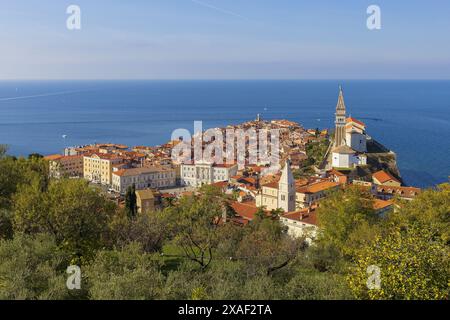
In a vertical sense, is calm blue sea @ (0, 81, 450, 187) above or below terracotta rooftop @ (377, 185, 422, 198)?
above

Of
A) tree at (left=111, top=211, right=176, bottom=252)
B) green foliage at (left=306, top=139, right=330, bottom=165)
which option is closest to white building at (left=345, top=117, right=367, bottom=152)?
green foliage at (left=306, top=139, right=330, bottom=165)

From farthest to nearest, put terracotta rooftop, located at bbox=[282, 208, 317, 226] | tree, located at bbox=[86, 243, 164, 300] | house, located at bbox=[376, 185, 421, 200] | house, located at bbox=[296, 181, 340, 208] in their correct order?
1. house, located at bbox=[376, 185, 421, 200]
2. house, located at bbox=[296, 181, 340, 208]
3. terracotta rooftop, located at bbox=[282, 208, 317, 226]
4. tree, located at bbox=[86, 243, 164, 300]

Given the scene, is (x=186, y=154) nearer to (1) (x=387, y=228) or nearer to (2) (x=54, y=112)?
(1) (x=387, y=228)

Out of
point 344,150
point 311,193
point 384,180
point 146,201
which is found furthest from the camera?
point 344,150

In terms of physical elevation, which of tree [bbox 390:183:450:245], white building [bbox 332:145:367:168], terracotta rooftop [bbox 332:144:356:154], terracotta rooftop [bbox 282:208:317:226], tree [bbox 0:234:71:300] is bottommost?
terracotta rooftop [bbox 282:208:317:226]

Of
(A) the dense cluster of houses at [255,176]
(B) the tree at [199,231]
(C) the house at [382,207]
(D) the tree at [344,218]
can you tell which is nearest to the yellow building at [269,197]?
(A) the dense cluster of houses at [255,176]

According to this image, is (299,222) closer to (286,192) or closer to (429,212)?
(286,192)

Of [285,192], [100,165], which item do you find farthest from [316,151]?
[285,192]

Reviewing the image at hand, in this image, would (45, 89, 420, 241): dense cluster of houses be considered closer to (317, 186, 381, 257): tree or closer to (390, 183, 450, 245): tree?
(317, 186, 381, 257): tree
